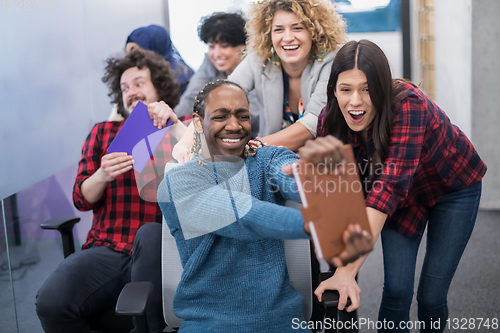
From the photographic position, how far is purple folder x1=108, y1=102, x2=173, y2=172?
67.1 inches

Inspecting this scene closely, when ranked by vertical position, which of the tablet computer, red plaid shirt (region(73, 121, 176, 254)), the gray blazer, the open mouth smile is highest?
the gray blazer

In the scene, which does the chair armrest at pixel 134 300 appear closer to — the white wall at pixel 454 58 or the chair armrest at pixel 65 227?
the chair armrest at pixel 65 227

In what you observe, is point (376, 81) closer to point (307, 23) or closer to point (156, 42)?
point (307, 23)

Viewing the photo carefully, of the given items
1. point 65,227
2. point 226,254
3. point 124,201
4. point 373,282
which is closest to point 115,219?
point 124,201

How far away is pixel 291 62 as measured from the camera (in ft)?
6.17

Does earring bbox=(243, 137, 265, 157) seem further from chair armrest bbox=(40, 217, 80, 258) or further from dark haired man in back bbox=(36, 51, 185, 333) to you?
chair armrest bbox=(40, 217, 80, 258)

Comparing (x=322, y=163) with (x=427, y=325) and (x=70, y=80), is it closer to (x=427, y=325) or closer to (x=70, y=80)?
(x=427, y=325)

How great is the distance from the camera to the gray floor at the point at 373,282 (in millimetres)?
1951

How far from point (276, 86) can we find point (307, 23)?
30cm

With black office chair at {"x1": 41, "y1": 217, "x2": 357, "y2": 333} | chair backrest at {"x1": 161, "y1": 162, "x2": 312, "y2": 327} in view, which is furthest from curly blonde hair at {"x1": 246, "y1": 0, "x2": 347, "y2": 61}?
black office chair at {"x1": 41, "y1": 217, "x2": 357, "y2": 333}

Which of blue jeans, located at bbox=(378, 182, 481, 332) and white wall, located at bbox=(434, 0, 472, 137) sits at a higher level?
white wall, located at bbox=(434, 0, 472, 137)

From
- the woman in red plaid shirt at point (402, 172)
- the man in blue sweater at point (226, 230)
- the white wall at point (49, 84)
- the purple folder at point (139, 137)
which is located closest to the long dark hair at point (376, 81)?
the woman in red plaid shirt at point (402, 172)

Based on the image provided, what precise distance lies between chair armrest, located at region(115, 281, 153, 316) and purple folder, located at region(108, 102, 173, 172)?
58 cm

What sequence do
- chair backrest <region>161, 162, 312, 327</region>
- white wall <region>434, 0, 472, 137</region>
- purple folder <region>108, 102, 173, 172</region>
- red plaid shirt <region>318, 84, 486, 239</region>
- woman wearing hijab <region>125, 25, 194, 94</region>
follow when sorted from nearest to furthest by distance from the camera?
red plaid shirt <region>318, 84, 486, 239</region> < chair backrest <region>161, 162, 312, 327</region> < purple folder <region>108, 102, 173, 172</region> < woman wearing hijab <region>125, 25, 194, 94</region> < white wall <region>434, 0, 472, 137</region>
